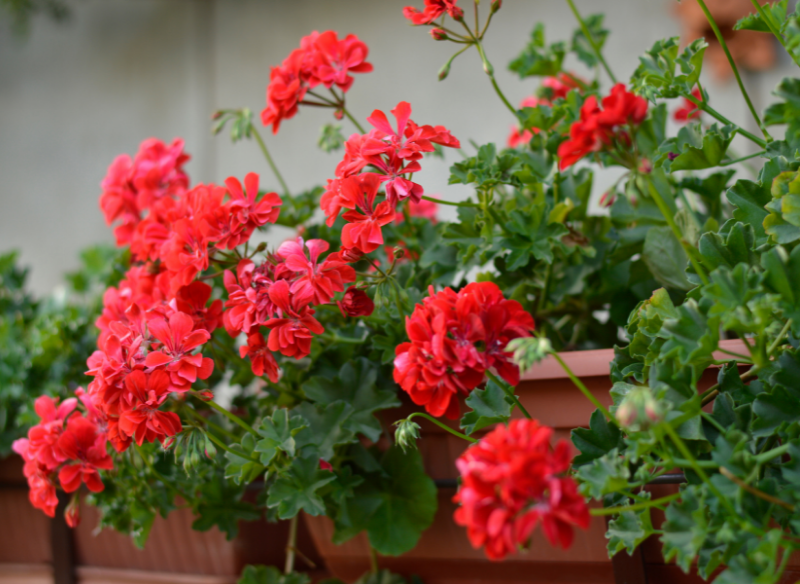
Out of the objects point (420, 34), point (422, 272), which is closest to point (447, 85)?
point (420, 34)

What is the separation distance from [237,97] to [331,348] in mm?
1798

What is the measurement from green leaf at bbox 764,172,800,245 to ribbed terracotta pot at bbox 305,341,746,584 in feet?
0.36

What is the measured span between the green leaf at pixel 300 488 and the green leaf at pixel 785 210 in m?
0.40

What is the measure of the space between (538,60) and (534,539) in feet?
1.93

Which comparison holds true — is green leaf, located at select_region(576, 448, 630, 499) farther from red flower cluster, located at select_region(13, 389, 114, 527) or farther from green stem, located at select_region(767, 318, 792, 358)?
red flower cluster, located at select_region(13, 389, 114, 527)

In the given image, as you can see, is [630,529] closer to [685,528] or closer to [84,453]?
[685,528]

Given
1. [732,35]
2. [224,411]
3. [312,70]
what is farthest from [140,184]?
[732,35]

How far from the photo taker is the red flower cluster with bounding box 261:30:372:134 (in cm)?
64

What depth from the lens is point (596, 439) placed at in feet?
1.64

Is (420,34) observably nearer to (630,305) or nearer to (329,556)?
(630,305)

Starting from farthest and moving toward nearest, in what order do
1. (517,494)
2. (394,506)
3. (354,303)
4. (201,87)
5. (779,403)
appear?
1. (201,87)
2. (394,506)
3. (354,303)
4. (779,403)
5. (517,494)

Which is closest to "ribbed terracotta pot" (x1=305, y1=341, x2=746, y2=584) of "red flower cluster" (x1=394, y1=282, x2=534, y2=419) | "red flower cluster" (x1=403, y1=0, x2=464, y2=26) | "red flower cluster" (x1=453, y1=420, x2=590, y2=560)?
"red flower cluster" (x1=394, y1=282, x2=534, y2=419)

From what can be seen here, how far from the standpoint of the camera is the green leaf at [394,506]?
2.04ft

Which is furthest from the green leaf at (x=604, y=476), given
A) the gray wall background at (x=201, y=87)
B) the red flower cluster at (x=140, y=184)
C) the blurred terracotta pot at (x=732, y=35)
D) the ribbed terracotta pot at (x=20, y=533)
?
the blurred terracotta pot at (x=732, y=35)
